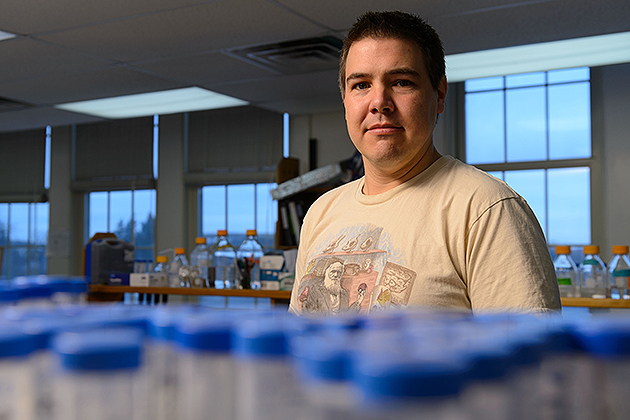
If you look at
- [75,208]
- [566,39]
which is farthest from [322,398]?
[75,208]

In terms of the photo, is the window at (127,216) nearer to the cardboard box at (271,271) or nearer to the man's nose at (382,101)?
the cardboard box at (271,271)

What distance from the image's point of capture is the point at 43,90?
4.53 m

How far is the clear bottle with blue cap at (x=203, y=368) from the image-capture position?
1.02ft

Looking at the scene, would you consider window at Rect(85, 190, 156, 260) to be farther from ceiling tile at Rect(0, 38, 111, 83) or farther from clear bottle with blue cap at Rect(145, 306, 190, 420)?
clear bottle with blue cap at Rect(145, 306, 190, 420)

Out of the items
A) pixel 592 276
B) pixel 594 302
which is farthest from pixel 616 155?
pixel 594 302

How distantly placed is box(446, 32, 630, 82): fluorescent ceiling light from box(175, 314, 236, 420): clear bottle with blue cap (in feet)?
11.7

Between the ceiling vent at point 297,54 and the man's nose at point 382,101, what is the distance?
240 cm

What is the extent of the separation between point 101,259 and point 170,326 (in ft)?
13.8

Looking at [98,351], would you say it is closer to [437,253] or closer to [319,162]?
[437,253]

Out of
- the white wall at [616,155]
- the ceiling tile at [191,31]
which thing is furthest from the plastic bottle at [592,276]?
the ceiling tile at [191,31]

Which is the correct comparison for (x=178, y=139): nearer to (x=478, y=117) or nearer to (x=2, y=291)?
(x=478, y=117)

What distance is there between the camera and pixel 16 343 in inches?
12.1

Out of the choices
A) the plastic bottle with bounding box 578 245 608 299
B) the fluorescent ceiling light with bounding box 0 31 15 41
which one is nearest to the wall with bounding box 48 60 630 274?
the plastic bottle with bounding box 578 245 608 299

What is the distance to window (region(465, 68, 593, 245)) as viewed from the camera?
4.91 m
